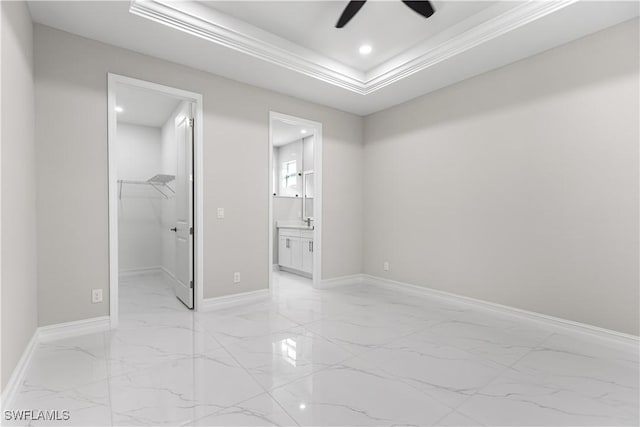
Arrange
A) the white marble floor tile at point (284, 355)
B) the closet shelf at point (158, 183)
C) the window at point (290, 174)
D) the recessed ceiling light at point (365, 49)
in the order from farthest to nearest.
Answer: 1. the window at point (290, 174)
2. the closet shelf at point (158, 183)
3. the recessed ceiling light at point (365, 49)
4. the white marble floor tile at point (284, 355)

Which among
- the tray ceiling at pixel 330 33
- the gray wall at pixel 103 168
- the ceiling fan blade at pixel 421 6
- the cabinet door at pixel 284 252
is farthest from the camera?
the cabinet door at pixel 284 252

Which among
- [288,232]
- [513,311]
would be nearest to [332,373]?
[513,311]

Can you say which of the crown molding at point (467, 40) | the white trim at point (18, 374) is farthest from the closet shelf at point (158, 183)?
the crown molding at point (467, 40)

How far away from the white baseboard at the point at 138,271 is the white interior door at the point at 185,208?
2020 mm

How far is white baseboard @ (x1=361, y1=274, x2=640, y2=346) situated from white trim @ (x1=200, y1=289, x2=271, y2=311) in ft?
5.94

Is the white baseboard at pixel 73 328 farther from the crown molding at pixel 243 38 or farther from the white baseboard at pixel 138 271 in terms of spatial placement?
the white baseboard at pixel 138 271

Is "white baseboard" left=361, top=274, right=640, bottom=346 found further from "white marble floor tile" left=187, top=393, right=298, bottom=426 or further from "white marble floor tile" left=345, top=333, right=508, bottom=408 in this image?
"white marble floor tile" left=187, top=393, right=298, bottom=426

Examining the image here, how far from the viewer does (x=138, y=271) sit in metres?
5.55

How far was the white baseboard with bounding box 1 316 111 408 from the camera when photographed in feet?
6.30

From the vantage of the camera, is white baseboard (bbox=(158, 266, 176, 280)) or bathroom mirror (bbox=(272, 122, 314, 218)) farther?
bathroom mirror (bbox=(272, 122, 314, 218))

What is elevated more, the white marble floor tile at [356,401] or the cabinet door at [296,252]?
the cabinet door at [296,252]

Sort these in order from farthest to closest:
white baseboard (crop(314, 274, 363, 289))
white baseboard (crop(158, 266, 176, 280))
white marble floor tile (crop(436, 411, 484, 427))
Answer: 1. white baseboard (crop(158, 266, 176, 280))
2. white baseboard (crop(314, 274, 363, 289))
3. white marble floor tile (crop(436, 411, 484, 427))

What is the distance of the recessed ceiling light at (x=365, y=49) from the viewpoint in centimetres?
343

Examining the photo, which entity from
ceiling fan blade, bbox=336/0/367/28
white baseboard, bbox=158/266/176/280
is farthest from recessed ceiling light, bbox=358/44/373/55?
white baseboard, bbox=158/266/176/280
